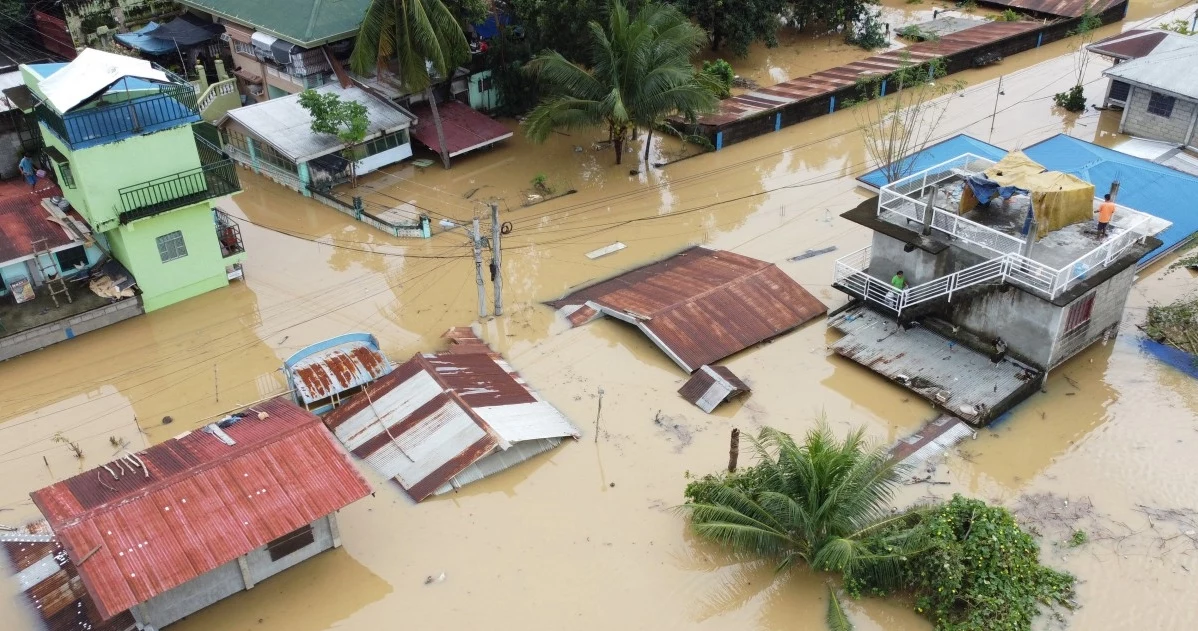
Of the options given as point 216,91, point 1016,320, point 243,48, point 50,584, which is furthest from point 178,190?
point 1016,320

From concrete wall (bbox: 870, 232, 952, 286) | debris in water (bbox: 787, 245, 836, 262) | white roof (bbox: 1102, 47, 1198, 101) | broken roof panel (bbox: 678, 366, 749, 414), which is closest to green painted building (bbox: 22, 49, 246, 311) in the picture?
broken roof panel (bbox: 678, 366, 749, 414)

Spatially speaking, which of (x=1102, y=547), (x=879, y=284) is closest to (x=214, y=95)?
(x=879, y=284)

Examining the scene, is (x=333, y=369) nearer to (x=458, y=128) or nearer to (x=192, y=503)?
(x=192, y=503)

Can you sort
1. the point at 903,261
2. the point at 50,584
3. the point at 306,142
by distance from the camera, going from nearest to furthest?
the point at 50,584
the point at 903,261
the point at 306,142

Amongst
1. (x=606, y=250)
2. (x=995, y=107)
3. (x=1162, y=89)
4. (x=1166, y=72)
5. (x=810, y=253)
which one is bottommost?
(x=810, y=253)

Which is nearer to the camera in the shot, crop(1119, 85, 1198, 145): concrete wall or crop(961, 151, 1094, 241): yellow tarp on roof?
crop(961, 151, 1094, 241): yellow tarp on roof

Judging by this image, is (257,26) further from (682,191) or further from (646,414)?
(646,414)

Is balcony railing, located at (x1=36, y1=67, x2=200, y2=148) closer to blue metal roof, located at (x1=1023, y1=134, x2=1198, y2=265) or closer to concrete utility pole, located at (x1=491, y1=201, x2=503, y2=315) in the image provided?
concrete utility pole, located at (x1=491, y1=201, x2=503, y2=315)
